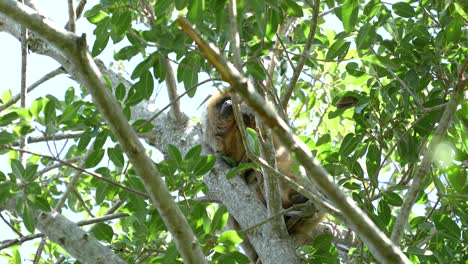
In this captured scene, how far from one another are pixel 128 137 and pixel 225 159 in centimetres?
222

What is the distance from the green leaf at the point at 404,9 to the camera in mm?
3863

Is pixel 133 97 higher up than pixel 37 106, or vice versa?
pixel 37 106

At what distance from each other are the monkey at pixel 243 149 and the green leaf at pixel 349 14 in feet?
5.28

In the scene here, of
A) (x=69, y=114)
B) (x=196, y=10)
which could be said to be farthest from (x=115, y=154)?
(x=196, y=10)

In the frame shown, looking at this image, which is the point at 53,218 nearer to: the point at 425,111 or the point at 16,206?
the point at 16,206

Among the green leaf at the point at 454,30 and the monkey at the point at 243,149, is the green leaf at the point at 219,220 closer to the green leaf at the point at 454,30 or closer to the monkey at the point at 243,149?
the monkey at the point at 243,149

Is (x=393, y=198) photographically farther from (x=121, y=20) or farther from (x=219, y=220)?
(x=121, y=20)

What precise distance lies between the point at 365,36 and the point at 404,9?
570 millimetres

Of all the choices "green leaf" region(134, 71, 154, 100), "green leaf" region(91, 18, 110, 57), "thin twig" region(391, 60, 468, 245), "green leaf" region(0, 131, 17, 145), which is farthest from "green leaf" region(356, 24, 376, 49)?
"green leaf" region(0, 131, 17, 145)

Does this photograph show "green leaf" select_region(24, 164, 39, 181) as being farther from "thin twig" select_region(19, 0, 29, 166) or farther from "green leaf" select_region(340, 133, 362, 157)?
"green leaf" select_region(340, 133, 362, 157)

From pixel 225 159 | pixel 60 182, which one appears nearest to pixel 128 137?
pixel 225 159

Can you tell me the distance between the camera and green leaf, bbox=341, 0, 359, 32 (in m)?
3.35

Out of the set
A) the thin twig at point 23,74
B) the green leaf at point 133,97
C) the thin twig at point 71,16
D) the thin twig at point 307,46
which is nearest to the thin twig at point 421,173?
the thin twig at point 307,46

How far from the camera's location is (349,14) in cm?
338
